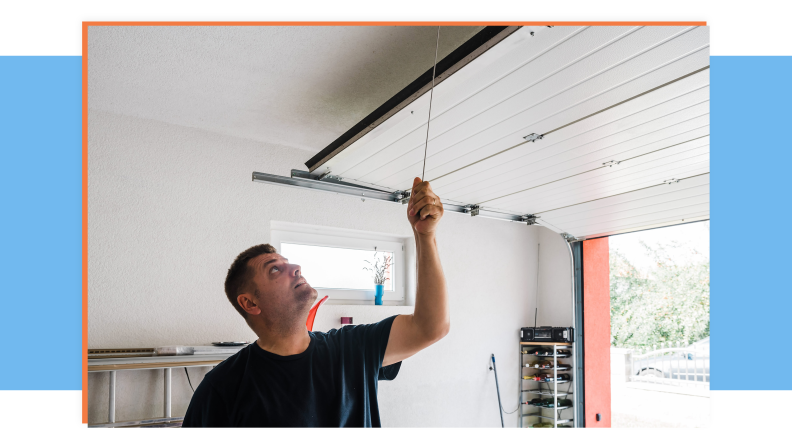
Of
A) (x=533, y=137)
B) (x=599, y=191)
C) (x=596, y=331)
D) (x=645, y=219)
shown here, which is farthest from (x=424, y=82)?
(x=596, y=331)

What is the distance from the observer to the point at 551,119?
174 centimetres

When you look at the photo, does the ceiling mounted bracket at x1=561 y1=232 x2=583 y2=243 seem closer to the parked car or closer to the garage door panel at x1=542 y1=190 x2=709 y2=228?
the garage door panel at x1=542 y1=190 x2=709 y2=228

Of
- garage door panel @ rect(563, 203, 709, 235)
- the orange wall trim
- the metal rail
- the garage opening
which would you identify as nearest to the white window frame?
the metal rail

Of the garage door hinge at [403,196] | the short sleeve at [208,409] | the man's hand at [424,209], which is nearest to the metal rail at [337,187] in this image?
the garage door hinge at [403,196]

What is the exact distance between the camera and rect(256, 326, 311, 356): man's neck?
127cm

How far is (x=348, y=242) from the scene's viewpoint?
2400 millimetres

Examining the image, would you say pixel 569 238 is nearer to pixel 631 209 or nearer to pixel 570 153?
pixel 631 209

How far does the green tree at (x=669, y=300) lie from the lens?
1.87 meters

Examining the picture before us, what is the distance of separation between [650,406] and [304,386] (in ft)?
11.9

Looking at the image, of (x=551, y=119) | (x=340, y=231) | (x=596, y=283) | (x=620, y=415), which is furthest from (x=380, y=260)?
(x=620, y=415)

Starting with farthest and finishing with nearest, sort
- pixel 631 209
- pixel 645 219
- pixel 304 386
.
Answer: pixel 645 219
pixel 631 209
pixel 304 386

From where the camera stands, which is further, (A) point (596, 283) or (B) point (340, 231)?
(A) point (596, 283)
